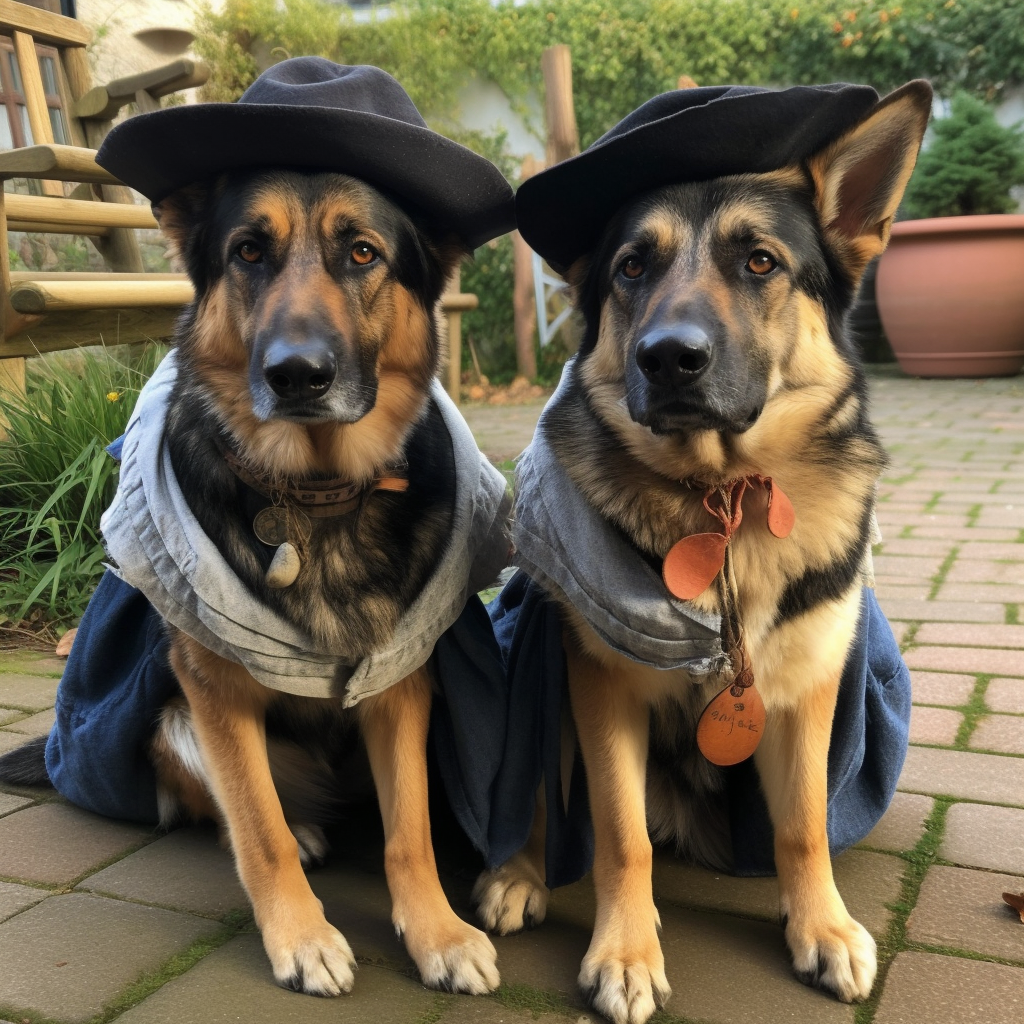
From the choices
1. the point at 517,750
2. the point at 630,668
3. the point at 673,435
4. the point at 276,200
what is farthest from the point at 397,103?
the point at 517,750

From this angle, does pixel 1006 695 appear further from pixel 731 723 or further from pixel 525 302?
pixel 525 302

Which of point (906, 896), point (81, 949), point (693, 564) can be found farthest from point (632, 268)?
point (81, 949)

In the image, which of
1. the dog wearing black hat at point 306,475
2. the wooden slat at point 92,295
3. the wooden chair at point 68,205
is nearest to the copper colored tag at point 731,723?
the dog wearing black hat at point 306,475

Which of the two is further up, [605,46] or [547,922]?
[605,46]

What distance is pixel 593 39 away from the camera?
10.5 metres

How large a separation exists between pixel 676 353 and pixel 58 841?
1.76 m

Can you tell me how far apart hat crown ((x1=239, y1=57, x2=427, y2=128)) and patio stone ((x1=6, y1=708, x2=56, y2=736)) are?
185 cm

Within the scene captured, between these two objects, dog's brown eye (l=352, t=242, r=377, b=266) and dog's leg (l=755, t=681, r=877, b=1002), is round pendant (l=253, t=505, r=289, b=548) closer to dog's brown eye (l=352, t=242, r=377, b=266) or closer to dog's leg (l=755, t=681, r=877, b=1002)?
dog's brown eye (l=352, t=242, r=377, b=266)

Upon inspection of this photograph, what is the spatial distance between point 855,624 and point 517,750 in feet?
2.41

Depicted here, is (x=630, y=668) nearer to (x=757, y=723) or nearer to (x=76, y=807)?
(x=757, y=723)

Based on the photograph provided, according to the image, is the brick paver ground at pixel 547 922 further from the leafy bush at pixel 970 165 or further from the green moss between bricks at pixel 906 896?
the leafy bush at pixel 970 165

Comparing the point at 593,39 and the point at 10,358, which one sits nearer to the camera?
the point at 10,358

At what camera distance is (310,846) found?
89.0 inches

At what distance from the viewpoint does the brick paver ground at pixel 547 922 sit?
1740 mm
